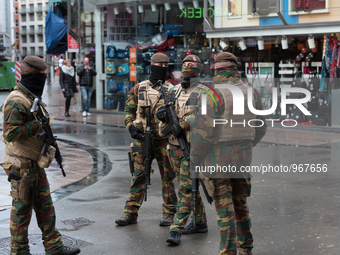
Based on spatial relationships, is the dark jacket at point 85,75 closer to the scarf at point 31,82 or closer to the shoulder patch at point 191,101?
the shoulder patch at point 191,101

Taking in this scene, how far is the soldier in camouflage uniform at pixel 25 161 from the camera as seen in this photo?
4375 millimetres

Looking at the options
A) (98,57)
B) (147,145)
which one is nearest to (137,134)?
(147,145)

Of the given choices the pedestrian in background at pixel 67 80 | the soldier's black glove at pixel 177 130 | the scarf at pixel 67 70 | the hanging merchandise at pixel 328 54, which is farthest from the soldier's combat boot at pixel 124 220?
the scarf at pixel 67 70

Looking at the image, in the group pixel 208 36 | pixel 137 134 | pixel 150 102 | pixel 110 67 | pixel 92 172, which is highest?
pixel 208 36

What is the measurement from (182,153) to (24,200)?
1.59 m

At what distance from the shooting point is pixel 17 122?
4.32 meters

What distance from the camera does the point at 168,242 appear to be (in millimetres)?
4980

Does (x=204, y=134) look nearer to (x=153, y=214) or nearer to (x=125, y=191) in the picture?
(x=153, y=214)

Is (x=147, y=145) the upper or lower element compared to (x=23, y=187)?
upper

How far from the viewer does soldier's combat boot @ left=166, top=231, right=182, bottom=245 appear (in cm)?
492

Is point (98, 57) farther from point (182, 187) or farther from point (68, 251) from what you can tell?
point (68, 251)

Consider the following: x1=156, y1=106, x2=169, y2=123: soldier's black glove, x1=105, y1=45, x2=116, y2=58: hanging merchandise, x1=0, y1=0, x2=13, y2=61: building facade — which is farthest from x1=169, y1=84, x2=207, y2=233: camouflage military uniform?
x1=0, y1=0, x2=13, y2=61: building facade

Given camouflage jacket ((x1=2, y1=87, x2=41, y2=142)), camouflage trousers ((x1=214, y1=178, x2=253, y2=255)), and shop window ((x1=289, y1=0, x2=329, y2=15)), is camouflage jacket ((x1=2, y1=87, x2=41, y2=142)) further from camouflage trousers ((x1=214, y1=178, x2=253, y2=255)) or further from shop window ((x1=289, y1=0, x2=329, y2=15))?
shop window ((x1=289, y1=0, x2=329, y2=15))

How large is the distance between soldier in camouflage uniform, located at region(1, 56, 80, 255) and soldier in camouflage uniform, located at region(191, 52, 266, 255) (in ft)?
4.70
